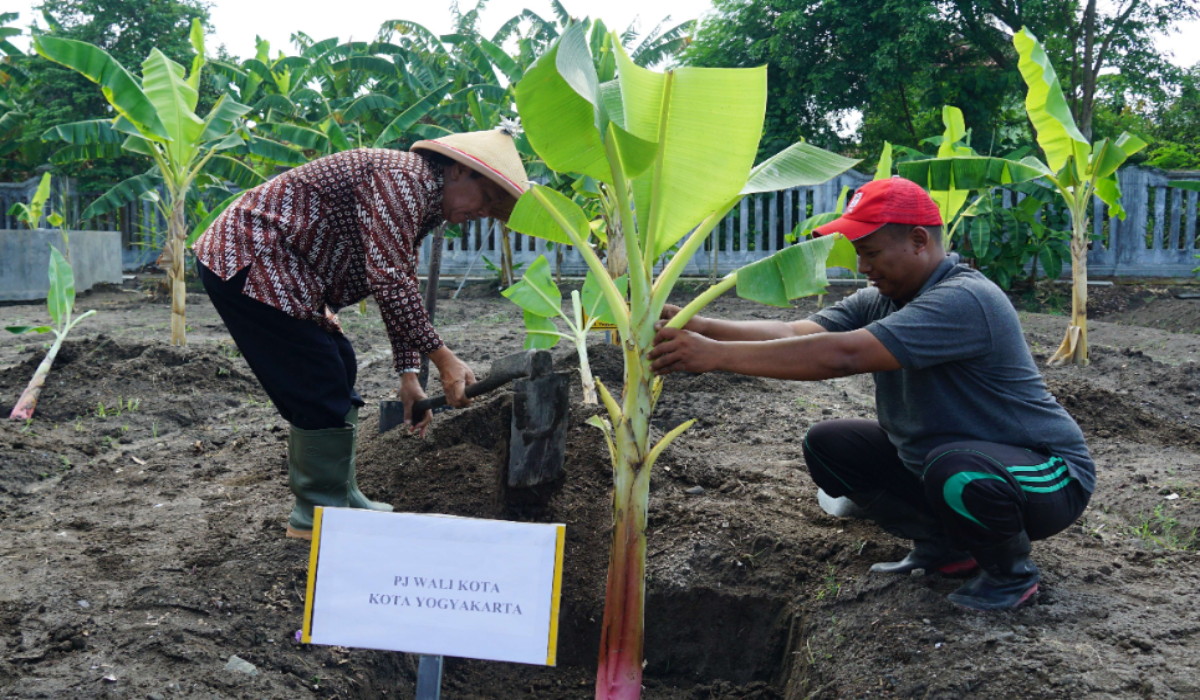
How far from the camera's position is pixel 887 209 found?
2574mm

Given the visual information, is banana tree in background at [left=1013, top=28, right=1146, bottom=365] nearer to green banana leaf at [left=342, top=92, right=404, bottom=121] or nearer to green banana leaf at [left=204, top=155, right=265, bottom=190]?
green banana leaf at [left=204, top=155, right=265, bottom=190]

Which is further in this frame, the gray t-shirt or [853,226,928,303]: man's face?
[853,226,928,303]: man's face

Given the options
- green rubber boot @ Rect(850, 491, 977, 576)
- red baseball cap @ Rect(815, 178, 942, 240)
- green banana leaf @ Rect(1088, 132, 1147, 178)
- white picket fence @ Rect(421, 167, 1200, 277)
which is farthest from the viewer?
white picket fence @ Rect(421, 167, 1200, 277)

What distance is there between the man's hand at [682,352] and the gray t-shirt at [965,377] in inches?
18.3

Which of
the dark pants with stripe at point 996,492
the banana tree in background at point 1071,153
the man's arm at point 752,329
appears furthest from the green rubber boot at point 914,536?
the banana tree in background at point 1071,153

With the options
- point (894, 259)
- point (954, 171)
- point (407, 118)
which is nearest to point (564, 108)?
point (894, 259)

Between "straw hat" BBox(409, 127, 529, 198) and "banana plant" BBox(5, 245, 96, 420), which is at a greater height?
"straw hat" BBox(409, 127, 529, 198)

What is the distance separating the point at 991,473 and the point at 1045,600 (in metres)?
0.48

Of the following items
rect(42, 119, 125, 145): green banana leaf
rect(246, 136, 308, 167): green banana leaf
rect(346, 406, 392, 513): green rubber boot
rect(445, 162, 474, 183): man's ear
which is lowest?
rect(346, 406, 392, 513): green rubber boot

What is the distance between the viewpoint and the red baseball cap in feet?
8.45

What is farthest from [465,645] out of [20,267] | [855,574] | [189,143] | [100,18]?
[100,18]

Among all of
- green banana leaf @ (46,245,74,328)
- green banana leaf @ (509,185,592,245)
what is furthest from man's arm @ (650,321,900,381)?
green banana leaf @ (46,245,74,328)

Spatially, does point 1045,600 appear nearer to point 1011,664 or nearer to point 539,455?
point 1011,664

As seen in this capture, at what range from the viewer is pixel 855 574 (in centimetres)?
291
